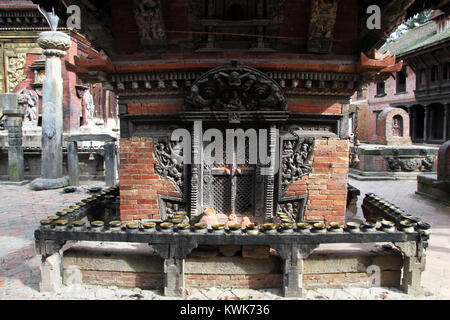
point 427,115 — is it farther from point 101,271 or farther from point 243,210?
point 101,271

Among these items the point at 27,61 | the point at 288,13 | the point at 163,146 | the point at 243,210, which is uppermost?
the point at 27,61

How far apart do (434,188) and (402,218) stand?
7.36m

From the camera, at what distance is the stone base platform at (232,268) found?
165 inches

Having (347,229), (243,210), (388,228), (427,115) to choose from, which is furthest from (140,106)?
(427,115)

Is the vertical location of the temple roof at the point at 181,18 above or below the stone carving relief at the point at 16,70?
below

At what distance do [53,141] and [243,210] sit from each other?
10336 mm

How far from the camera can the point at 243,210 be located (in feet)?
17.9

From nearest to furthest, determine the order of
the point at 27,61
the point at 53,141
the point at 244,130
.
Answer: the point at 244,130 → the point at 53,141 → the point at 27,61

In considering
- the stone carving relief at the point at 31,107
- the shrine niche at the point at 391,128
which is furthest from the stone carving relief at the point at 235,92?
the shrine niche at the point at 391,128

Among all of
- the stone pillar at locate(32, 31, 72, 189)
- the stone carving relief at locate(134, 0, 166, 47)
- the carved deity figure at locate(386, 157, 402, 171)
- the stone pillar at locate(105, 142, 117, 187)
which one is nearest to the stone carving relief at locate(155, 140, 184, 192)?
the stone carving relief at locate(134, 0, 166, 47)

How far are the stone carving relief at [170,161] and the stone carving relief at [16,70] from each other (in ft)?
52.2

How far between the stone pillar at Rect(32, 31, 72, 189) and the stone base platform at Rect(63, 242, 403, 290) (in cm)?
944

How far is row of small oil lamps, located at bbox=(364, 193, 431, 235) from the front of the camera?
13.2ft

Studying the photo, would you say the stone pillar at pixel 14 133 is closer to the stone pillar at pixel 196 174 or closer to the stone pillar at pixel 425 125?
the stone pillar at pixel 196 174
